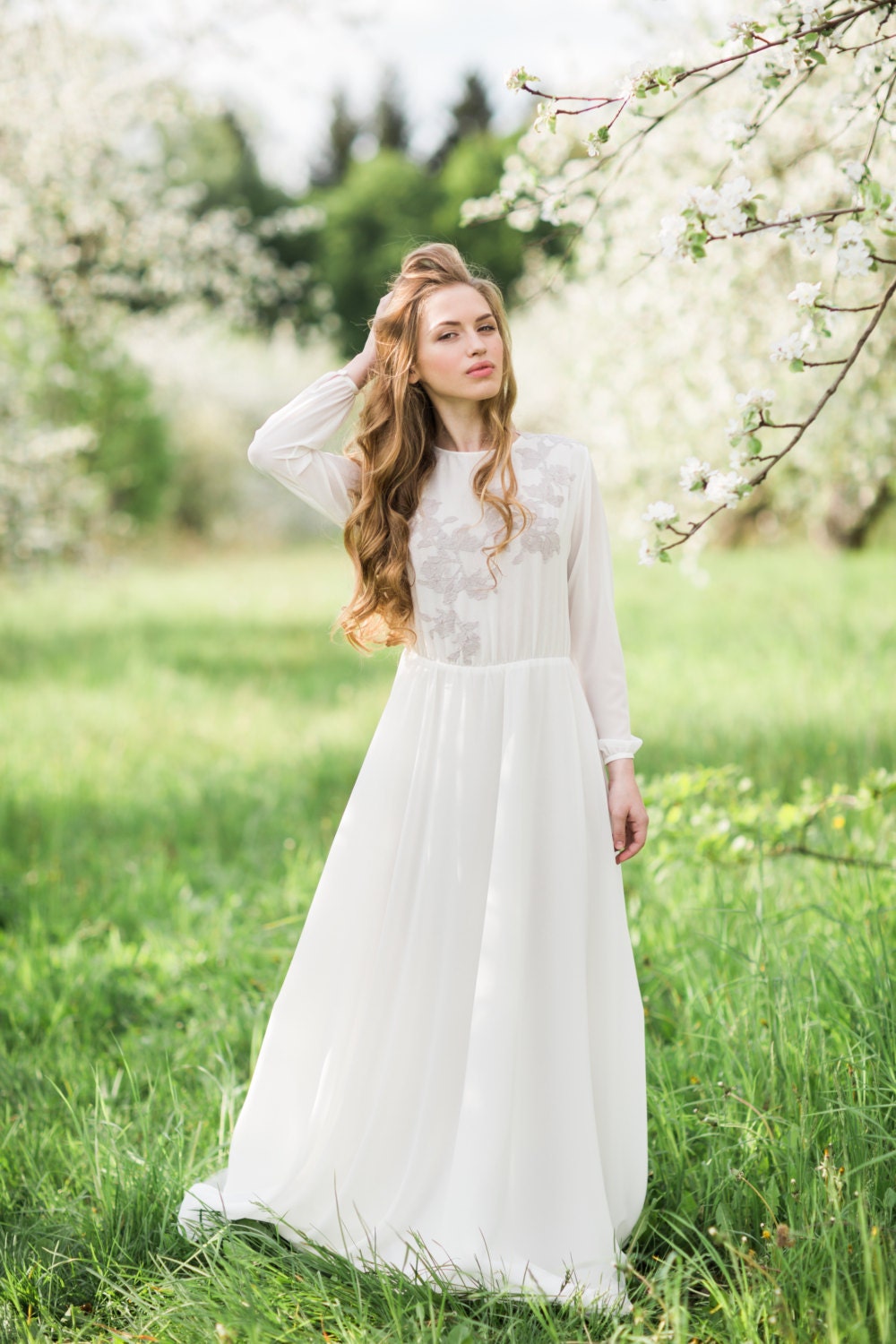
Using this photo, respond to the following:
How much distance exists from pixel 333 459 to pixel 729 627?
662 centimetres

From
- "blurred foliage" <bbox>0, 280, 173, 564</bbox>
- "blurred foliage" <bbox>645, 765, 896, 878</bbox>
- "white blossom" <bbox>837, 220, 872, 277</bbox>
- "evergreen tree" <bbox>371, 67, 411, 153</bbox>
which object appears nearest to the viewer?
"white blossom" <bbox>837, 220, 872, 277</bbox>

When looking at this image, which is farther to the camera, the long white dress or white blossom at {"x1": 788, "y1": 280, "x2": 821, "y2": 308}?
the long white dress

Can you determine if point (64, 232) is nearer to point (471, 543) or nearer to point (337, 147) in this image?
point (471, 543)

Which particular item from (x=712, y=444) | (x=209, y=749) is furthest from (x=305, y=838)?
(x=712, y=444)

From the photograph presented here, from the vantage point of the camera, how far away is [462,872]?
2188mm

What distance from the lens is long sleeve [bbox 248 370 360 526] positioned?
88.6 inches

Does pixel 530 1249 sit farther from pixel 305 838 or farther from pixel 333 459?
pixel 305 838

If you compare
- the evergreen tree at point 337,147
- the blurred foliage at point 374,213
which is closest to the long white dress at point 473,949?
the blurred foliage at point 374,213

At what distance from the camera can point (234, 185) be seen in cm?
3469

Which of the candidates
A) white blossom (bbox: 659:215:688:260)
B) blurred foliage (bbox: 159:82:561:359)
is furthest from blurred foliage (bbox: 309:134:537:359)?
white blossom (bbox: 659:215:688:260)

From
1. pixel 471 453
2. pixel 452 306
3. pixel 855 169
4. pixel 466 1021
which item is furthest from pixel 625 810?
pixel 855 169

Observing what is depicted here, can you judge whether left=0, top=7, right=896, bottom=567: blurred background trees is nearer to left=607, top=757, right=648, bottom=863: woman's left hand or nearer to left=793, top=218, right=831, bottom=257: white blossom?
left=793, top=218, right=831, bottom=257: white blossom

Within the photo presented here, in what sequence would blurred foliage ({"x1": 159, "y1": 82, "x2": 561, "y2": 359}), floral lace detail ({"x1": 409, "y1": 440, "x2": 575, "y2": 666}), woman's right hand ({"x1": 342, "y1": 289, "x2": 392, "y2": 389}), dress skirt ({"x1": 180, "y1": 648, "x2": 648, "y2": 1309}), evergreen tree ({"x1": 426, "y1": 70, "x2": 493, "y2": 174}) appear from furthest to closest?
evergreen tree ({"x1": 426, "y1": 70, "x2": 493, "y2": 174}), blurred foliage ({"x1": 159, "y1": 82, "x2": 561, "y2": 359}), woman's right hand ({"x1": 342, "y1": 289, "x2": 392, "y2": 389}), floral lace detail ({"x1": 409, "y1": 440, "x2": 575, "y2": 666}), dress skirt ({"x1": 180, "y1": 648, "x2": 648, "y2": 1309})

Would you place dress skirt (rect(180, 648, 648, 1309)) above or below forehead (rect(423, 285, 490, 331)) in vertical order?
below
